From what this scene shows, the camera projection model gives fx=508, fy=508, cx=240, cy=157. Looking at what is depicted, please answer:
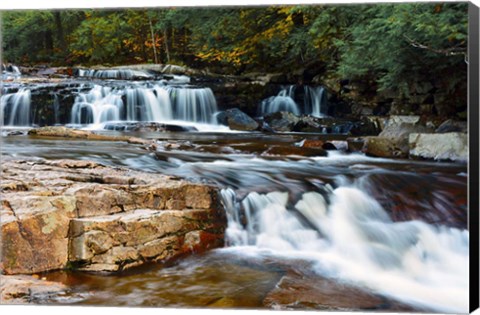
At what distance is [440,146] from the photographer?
11.3 feet

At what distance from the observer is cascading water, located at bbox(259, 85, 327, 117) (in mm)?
3766

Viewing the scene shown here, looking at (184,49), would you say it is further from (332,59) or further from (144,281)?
(144,281)

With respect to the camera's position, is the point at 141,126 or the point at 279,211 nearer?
the point at 279,211

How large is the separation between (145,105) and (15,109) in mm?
978

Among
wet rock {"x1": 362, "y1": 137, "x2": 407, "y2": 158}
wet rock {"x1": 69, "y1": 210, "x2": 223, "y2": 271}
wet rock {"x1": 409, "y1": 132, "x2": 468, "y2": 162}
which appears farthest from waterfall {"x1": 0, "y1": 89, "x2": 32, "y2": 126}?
wet rock {"x1": 409, "y1": 132, "x2": 468, "y2": 162}

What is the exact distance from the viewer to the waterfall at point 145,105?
13.0 ft

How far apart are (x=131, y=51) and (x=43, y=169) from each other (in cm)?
107

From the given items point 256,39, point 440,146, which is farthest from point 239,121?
point 440,146

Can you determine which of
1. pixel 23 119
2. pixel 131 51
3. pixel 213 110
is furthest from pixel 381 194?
pixel 23 119

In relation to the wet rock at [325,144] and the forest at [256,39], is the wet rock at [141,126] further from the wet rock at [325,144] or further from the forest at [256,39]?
the wet rock at [325,144]

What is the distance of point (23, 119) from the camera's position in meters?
3.83

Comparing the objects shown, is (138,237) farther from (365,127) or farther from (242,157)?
(365,127)

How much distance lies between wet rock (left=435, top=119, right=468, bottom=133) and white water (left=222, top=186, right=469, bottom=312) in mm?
627

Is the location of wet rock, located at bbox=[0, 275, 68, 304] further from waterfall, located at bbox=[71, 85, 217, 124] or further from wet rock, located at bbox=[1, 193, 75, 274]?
waterfall, located at bbox=[71, 85, 217, 124]
